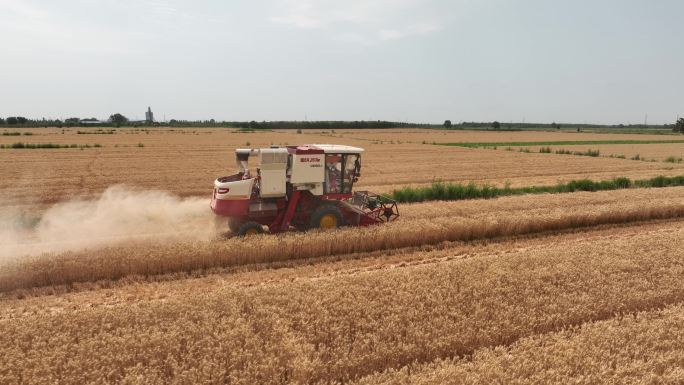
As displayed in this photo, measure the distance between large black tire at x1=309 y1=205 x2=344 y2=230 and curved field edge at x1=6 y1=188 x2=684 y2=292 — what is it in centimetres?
58

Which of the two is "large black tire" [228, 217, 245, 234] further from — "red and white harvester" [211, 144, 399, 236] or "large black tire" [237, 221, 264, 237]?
"large black tire" [237, 221, 264, 237]

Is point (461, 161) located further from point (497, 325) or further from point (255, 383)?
point (255, 383)

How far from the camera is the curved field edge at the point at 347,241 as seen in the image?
9273 millimetres

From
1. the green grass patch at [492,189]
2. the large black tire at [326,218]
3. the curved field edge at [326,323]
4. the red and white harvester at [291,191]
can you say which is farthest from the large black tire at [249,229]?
the green grass patch at [492,189]

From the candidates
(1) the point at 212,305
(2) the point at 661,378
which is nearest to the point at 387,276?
(1) the point at 212,305

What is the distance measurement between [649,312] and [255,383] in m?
6.44

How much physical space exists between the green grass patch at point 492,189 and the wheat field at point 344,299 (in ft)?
9.06

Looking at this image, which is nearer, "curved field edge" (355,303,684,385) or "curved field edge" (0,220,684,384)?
"curved field edge" (355,303,684,385)

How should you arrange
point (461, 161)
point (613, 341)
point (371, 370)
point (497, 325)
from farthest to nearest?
point (461, 161), point (497, 325), point (613, 341), point (371, 370)

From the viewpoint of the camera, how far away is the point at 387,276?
826 cm

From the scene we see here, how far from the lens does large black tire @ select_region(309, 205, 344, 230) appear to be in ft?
40.1

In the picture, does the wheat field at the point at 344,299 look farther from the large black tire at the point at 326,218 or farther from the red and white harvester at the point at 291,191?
the red and white harvester at the point at 291,191

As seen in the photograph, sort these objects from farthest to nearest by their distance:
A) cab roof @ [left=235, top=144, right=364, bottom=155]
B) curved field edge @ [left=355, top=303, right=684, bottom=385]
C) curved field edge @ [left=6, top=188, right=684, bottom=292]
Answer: cab roof @ [left=235, top=144, right=364, bottom=155] → curved field edge @ [left=6, top=188, right=684, bottom=292] → curved field edge @ [left=355, top=303, right=684, bottom=385]

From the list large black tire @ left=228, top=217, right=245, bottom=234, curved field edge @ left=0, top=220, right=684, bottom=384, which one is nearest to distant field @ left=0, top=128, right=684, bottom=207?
large black tire @ left=228, top=217, right=245, bottom=234
